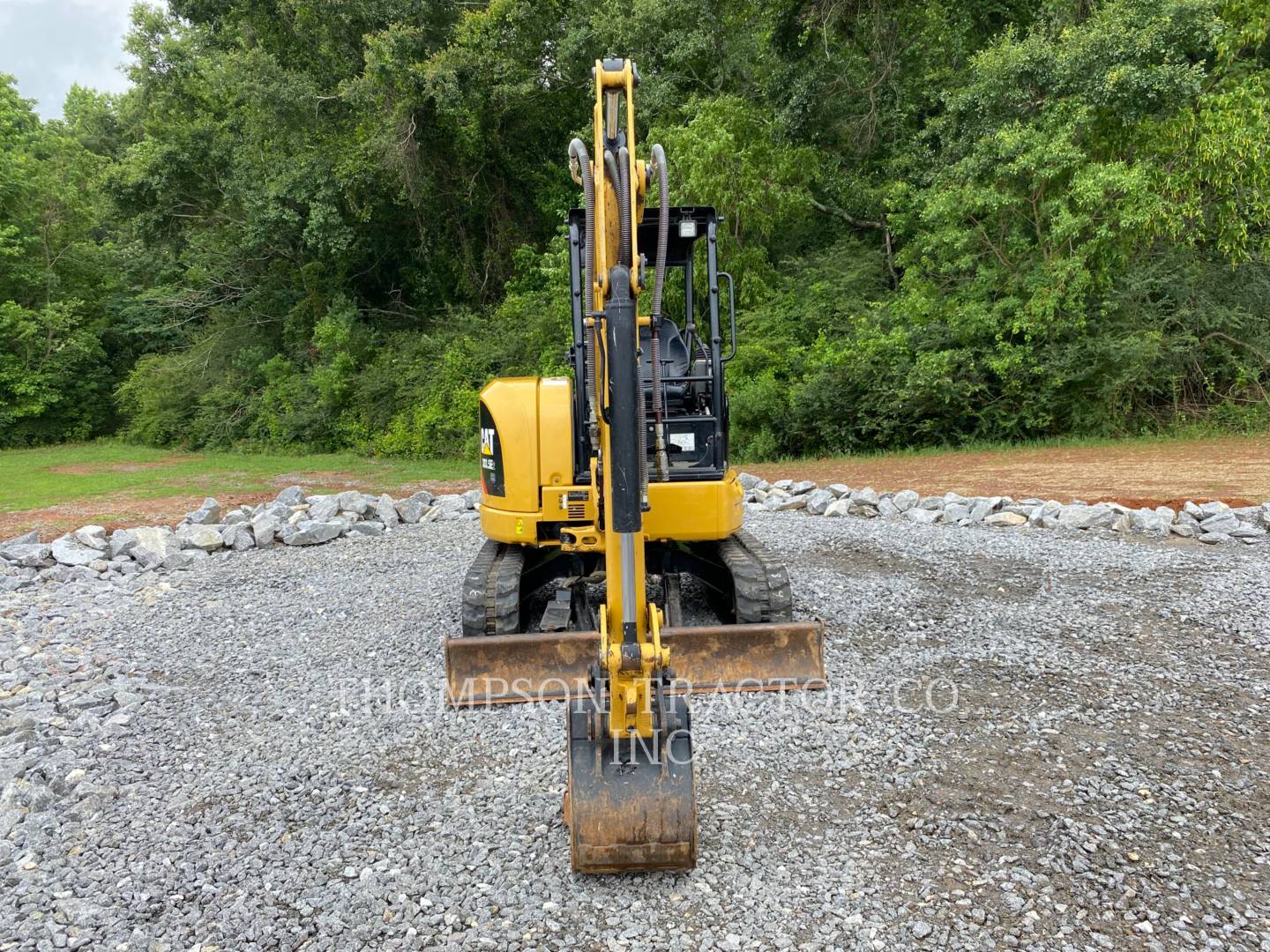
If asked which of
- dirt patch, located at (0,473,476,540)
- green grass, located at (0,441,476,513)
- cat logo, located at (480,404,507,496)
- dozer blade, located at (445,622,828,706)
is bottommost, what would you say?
dozer blade, located at (445,622,828,706)

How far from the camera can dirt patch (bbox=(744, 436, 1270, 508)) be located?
1034 cm

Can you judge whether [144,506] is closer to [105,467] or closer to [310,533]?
[310,533]

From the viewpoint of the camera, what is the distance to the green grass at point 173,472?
1424cm

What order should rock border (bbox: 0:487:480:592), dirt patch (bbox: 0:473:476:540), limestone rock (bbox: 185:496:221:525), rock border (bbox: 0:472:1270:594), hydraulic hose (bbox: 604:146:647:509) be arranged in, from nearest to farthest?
hydraulic hose (bbox: 604:146:647:509) → rock border (bbox: 0:487:480:592) → rock border (bbox: 0:472:1270:594) → limestone rock (bbox: 185:496:221:525) → dirt patch (bbox: 0:473:476:540)

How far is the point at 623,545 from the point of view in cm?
312

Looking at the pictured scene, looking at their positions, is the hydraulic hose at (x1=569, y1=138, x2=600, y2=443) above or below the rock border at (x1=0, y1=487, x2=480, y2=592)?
above

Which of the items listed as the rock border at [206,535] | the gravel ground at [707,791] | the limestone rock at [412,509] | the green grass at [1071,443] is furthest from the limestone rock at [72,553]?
the green grass at [1071,443]

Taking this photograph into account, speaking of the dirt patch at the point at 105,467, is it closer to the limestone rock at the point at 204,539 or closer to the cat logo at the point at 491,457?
the limestone rock at the point at 204,539

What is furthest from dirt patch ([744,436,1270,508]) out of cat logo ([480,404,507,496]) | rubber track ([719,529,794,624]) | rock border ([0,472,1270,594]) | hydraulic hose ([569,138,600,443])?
hydraulic hose ([569,138,600,443])

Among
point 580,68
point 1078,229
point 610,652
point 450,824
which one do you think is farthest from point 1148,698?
point 580,68

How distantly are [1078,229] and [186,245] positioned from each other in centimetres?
2207

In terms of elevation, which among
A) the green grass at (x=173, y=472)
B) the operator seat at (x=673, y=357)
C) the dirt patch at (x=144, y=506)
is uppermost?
the operator seat at (x=673, y=357)

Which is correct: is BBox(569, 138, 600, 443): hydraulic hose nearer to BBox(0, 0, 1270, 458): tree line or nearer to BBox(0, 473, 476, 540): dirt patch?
BBox(0, 473, 476, 540): dirt patch

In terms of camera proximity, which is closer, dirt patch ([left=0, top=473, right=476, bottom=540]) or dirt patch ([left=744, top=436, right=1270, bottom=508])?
dirt patch ([left=744, top=436, right=1270, bottom=508])
